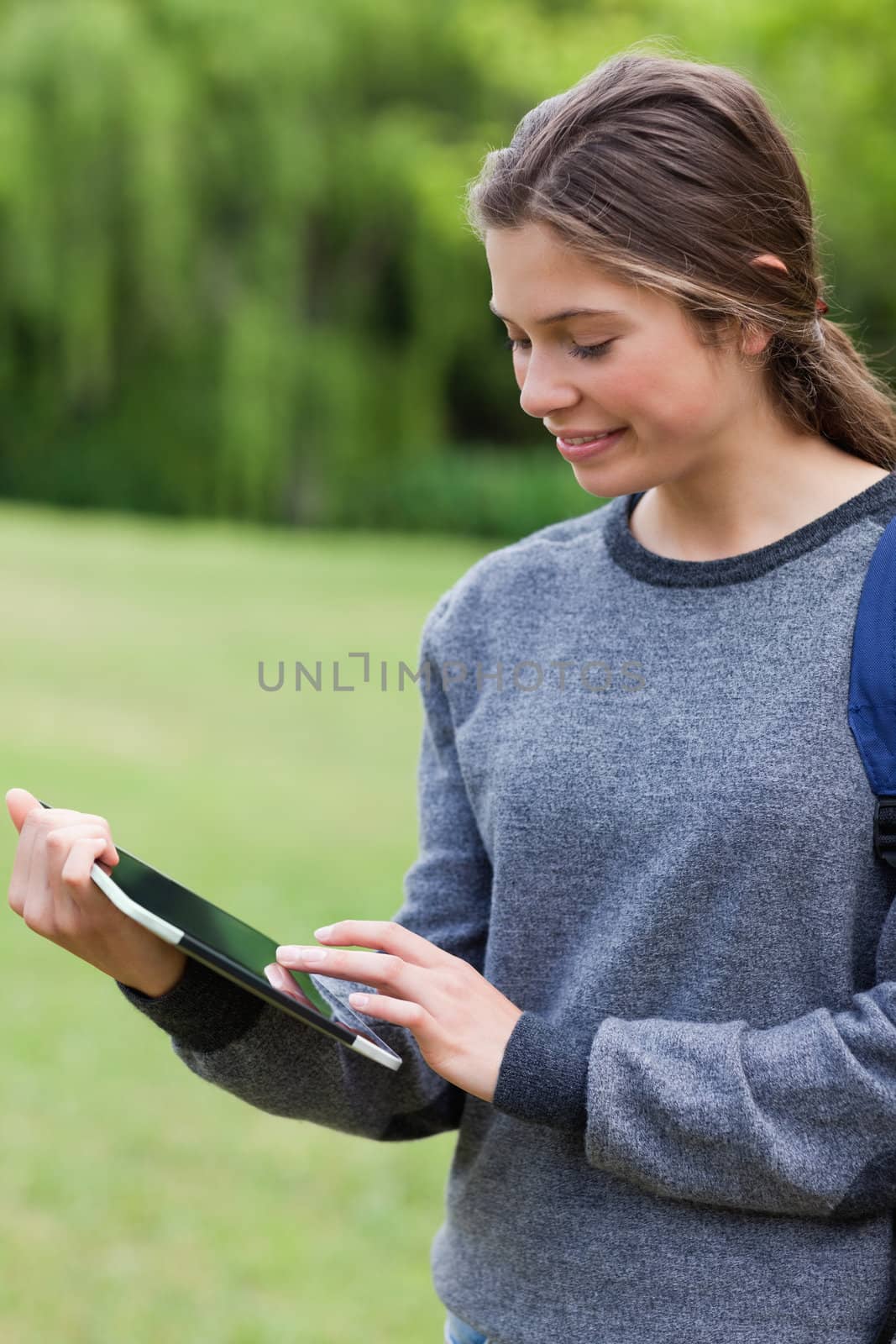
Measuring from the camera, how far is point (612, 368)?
3.94ft

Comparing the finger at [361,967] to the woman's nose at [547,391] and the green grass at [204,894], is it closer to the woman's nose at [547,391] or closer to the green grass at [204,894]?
the woman's nose at [547,391]

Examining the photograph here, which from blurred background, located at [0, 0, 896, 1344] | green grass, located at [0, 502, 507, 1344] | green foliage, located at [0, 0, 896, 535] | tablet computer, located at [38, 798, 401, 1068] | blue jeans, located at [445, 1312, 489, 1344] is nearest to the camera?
tablet computer, located at [38, 798, 401, 1068]

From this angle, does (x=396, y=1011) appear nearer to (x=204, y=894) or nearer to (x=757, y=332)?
(x=757, y=332)

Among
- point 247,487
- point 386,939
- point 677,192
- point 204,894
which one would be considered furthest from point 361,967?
point 247,487

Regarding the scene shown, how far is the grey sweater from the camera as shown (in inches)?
44.7

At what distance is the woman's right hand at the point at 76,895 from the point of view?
44.1 inches

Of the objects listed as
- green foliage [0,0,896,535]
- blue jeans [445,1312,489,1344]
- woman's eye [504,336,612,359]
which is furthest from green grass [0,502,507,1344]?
green foliage [0,0,896,535]

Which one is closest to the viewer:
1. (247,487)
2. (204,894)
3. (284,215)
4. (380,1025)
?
(380,1025)

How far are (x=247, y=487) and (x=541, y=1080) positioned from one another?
14.2 meters

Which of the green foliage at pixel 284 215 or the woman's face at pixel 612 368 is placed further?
the green foliage at pixel 284 215

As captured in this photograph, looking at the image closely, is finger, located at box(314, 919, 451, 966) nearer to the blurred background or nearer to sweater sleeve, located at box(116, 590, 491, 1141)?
sweater sleeve, located at box(116, 590, 491, 1141)

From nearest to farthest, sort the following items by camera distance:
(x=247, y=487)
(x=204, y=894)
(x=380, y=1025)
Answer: (x=380, y=1025)
(x=204, y=894)
(x=247, y=487)

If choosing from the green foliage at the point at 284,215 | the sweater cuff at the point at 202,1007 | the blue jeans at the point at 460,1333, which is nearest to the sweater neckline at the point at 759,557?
the sweater cuff at the point at 202,1007

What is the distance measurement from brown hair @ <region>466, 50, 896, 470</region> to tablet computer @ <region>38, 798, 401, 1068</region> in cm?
58
